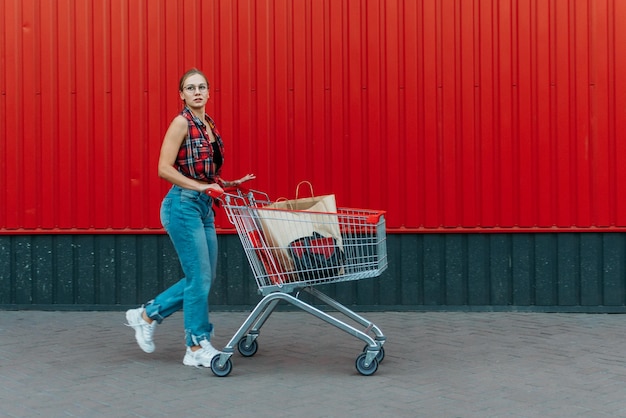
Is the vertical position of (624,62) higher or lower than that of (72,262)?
higher

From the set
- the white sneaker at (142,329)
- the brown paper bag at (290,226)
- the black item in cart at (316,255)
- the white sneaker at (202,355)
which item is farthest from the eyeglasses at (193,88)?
the white sneaker at (202,355)

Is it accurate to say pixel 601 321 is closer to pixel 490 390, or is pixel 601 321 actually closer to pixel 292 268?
pixel 490 390

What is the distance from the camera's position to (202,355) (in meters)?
5.89

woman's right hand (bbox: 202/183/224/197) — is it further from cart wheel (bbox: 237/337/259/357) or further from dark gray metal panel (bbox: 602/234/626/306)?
dark gray metal panel (bbox: 602/234/626/306)

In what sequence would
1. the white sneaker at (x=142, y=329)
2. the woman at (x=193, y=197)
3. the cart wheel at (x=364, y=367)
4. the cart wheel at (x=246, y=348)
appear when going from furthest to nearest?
1. the cart wheel at (x=246, y=348)
2. the white sneaker at (x=142, y=329)
3. the woman at (x=193, y=197)
4. the cart wheel at (x=364, y=367)

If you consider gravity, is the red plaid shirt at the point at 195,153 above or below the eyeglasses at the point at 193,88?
below

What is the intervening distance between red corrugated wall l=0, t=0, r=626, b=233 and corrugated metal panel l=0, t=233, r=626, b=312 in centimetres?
16

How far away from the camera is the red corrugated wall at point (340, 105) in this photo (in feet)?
25.8

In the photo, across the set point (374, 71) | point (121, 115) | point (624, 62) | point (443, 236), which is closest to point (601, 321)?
point (443, 236)

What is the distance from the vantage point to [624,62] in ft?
25.6

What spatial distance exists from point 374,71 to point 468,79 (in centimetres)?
85

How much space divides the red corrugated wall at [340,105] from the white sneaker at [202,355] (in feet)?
7.82

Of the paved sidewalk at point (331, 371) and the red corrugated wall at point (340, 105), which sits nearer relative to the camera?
the paved sidewalk at point (331, 371)

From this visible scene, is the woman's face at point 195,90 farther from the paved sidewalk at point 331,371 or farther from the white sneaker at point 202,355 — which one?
the paved sidewalk at point 331,371
